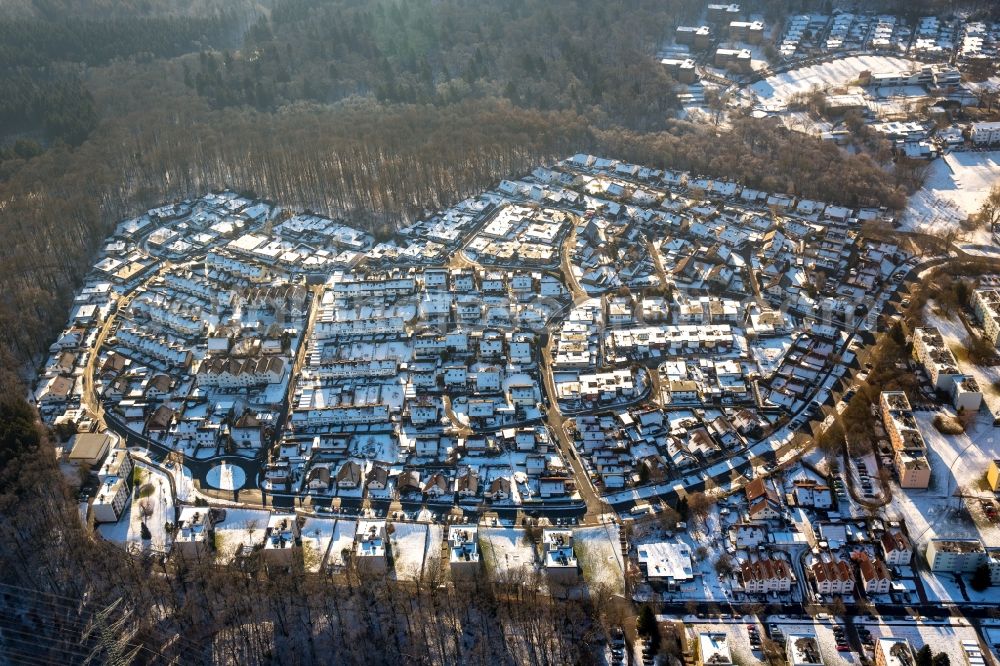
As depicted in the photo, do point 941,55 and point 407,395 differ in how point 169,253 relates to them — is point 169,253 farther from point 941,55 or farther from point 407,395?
point 941,55

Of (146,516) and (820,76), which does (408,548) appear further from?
(820,76)

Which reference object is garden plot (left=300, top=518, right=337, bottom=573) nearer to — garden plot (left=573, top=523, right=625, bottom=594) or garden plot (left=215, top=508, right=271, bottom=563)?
garden plot (left=215, top=508, right=271, bottom=563)

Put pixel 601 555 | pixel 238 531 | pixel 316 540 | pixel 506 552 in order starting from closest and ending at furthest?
pixel 601 555 < pixel 506 552 < pixel 316 540 < pixel 238 531

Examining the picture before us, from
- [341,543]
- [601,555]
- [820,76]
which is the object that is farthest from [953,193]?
[341,543]

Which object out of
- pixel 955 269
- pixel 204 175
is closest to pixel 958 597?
pixel 955 269

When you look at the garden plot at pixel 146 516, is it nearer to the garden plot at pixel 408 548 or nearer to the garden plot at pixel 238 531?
the garden plot at pixel 238 531

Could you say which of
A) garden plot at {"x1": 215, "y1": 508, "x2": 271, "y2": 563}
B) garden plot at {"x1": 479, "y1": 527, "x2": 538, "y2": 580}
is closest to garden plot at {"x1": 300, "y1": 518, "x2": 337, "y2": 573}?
garden plot at {"x1": 215, "y1": 508, "x2": 271, "y2": 563}
